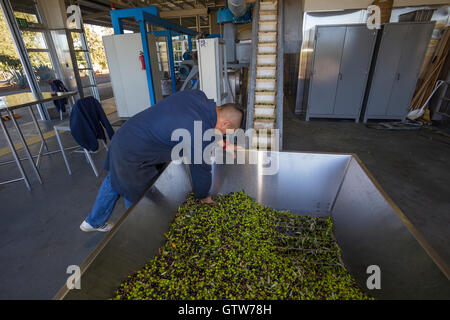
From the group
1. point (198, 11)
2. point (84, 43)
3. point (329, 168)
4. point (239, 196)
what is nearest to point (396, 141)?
point (329, 168)

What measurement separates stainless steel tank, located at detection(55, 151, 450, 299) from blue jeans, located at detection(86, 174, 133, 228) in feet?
1.61

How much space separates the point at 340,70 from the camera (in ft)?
17.0

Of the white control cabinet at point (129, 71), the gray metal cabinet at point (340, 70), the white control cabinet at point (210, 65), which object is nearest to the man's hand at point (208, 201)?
the white control cabinet at point (210, 65)

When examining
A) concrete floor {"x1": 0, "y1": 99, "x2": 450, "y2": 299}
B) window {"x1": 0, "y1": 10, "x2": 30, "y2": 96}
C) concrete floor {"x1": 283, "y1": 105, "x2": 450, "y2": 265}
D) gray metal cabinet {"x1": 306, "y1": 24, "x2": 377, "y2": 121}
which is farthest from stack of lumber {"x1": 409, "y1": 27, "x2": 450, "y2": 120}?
window {"x1": 0, "y1": 10, "x2": 30, "y2": 96}

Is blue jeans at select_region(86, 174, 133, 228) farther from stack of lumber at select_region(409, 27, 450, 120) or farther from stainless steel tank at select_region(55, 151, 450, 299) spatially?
stack of lumber at select_region(409, 27, 450, 120)

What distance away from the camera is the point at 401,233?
1.20 metres

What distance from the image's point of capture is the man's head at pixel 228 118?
163 cm

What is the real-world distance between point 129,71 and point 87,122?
3.09m

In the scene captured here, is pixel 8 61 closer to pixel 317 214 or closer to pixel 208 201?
pixel 208 201

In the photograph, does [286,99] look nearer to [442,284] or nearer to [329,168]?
[329,168]

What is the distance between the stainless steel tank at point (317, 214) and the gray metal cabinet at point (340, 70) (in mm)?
4058

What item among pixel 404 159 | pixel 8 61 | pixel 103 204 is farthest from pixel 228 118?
pixel 8 61
